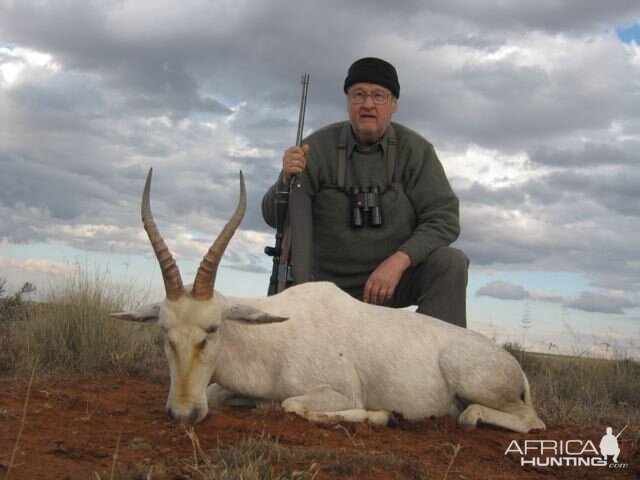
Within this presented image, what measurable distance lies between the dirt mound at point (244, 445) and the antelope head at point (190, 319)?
→ 183 mm

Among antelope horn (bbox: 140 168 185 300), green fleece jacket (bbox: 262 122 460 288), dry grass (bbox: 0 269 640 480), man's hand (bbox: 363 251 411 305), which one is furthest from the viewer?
green fleece jacket (bbox: 262 122 460 288)

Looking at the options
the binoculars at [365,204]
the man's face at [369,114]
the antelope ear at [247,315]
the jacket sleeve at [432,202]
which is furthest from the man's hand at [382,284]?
the antelope ear at [247,315]

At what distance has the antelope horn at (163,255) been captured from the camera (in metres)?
4.51

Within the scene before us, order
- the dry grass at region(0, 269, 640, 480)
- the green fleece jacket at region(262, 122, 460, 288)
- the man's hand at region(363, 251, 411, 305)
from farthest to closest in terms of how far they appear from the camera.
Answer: the green fleece jacket at region(262, 122, 460, 288), the man's hand at region(363, 251, 411, 305), the dry grass at region(0, 269, 640, 480)

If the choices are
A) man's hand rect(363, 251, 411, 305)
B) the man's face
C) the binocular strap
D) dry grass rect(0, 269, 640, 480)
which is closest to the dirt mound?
dry grass rect(0, 269, 640, 480)

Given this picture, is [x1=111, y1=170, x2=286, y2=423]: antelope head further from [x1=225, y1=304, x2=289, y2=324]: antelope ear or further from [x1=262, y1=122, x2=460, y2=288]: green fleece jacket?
[x1=262, y1=122, x2=460, y2=288]: green fleece jacket

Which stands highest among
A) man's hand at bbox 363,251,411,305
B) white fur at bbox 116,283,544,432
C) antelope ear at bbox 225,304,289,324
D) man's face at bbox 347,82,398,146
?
man's face at bbox 347,82,398,146

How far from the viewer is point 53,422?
4375 mm

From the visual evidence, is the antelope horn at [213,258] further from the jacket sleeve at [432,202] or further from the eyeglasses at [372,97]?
the eyeglasses at [372,97]

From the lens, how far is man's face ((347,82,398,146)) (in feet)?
23.4

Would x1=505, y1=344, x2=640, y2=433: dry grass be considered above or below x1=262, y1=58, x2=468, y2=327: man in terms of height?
below

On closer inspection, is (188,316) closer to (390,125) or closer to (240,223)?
(240,223)

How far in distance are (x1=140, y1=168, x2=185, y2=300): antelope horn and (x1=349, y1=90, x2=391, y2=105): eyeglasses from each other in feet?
9.96

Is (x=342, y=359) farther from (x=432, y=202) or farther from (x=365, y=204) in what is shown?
(x=432, y=202)
